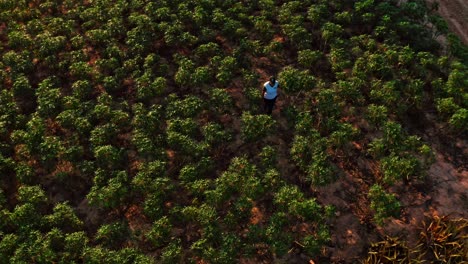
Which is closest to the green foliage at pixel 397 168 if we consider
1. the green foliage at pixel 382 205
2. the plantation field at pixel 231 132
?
the plantation field at pixel 231 132

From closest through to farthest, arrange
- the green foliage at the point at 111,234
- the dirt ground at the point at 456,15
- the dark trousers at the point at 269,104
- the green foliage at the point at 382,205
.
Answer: the green foliage at the point at 111,234 < the green foliage at the point at 382,205 < the dark trousers at the point at 269,104 < the dirt ground at the point at 456,15

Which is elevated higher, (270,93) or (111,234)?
(270,93)

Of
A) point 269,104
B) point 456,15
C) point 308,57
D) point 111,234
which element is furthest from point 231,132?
point 456,15

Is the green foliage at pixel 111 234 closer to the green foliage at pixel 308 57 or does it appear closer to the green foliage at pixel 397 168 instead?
the green foliage at pixel 397 168

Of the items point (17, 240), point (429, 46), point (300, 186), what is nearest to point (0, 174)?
point (17, 240)

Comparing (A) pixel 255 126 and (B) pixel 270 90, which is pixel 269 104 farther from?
(A) pixel 255 126

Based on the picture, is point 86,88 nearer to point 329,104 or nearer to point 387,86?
point 329,104

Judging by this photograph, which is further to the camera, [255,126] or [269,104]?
[269,104]
